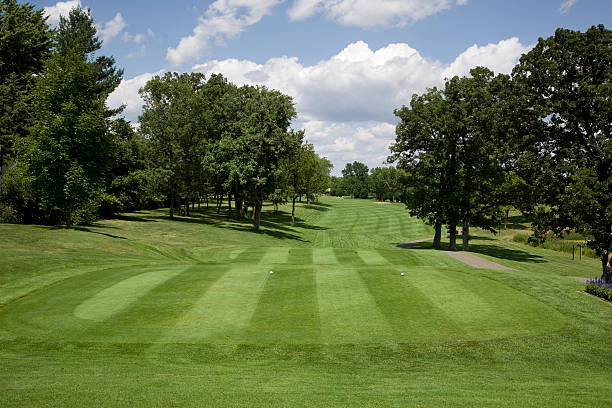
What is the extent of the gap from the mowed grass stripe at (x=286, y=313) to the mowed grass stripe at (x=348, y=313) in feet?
1.07

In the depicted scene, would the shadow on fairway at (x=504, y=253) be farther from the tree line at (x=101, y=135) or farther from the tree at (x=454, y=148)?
the tree line at (x=101, y=135)

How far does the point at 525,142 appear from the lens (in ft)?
111

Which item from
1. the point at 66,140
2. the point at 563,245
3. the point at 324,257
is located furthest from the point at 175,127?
the point at 563,245

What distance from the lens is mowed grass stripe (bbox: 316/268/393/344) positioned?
1222 centimetres

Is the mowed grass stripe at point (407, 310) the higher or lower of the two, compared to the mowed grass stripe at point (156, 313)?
higher

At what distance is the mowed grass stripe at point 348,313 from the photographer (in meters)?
12.2

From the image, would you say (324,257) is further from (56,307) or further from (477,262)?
(56,307)

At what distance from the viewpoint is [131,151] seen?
Answer: 52125mm

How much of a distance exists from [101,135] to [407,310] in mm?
30821

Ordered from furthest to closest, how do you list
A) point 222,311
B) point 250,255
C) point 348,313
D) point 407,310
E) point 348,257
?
point 250,255 → point 348,257 → point 407,310 → point 222,311 → point 348,313

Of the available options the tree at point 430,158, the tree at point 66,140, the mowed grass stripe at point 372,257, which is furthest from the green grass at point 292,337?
the tree at point 430,158

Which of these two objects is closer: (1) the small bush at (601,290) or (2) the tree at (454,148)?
(1) the small bush at (601,290)

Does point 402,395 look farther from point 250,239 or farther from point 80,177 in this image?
point 250,239

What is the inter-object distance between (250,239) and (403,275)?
28.8 metres
